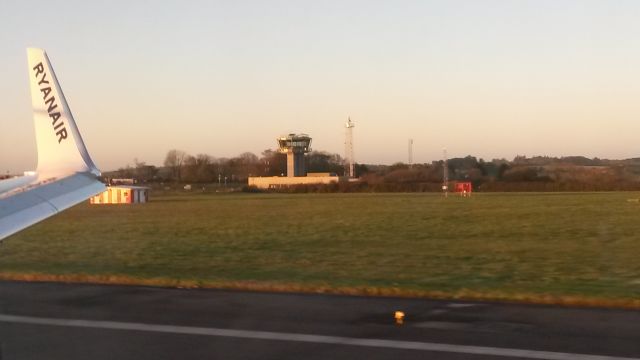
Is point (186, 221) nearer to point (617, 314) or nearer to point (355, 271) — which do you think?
point (355, 271)

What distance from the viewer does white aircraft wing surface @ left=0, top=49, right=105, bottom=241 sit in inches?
388

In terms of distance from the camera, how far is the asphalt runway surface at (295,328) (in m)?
7.96

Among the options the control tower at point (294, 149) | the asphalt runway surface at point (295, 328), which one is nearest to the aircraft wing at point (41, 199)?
the asphalt runway surface at point (295, 328)

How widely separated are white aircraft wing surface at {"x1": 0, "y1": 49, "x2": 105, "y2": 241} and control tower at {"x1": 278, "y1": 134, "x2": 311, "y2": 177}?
117 metres

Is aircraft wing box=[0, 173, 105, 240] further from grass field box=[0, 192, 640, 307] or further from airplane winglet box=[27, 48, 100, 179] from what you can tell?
grass field box=[0, 192, 640, 307]

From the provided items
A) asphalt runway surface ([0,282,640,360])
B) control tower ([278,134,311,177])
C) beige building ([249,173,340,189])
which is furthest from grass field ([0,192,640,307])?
control tower ([278,134,311,177])

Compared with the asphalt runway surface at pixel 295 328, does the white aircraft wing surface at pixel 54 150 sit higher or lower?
higher

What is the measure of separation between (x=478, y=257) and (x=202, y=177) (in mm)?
107449

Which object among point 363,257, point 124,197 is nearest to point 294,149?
point 124,197

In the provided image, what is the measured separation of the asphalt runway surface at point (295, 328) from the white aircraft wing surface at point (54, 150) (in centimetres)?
163

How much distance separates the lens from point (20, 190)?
959 centimetres

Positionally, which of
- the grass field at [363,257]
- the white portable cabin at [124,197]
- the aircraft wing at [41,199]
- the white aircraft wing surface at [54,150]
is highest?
the white aircraft wing surface at [54,150]

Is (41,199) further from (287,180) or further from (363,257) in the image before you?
(287,180)

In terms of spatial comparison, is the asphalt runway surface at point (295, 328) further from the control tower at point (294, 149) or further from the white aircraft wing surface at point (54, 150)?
the control tower at point (294, 149)
